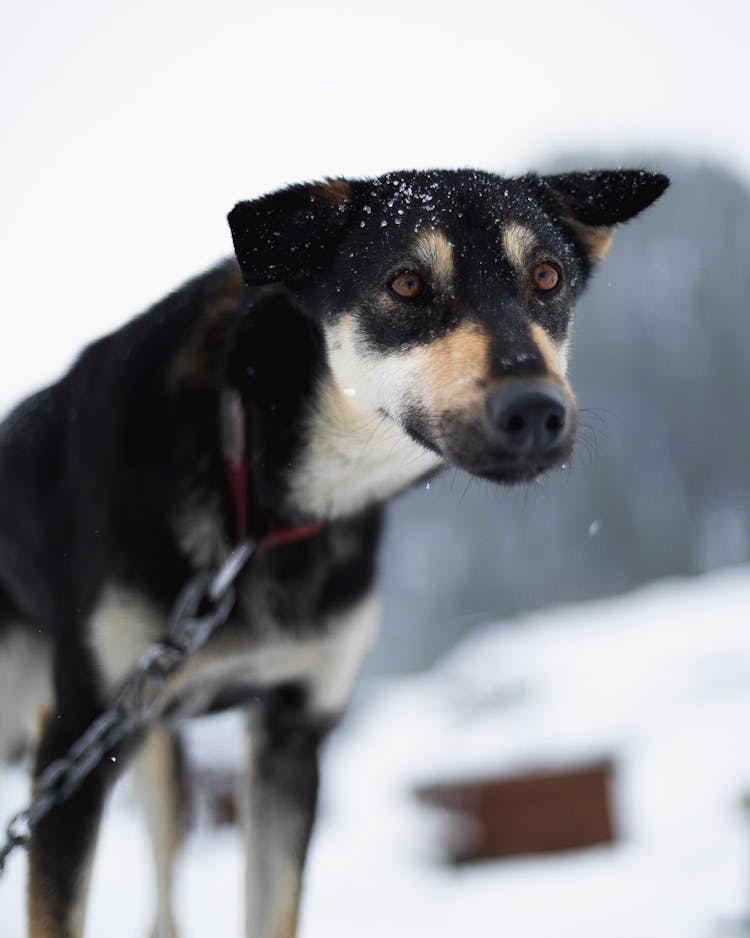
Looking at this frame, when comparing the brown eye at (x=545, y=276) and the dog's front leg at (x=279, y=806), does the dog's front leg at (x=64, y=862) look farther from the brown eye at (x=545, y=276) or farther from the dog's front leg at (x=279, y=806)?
the brown eye at (x=545, y=276)

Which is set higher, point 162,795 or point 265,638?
point 265,638

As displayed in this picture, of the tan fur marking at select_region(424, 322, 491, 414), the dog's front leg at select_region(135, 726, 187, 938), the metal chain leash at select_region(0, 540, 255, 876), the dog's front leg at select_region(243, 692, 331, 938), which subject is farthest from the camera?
the dog's front leg at select_region(135, 726, 187, 938)

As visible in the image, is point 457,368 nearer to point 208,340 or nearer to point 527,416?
point 527,416

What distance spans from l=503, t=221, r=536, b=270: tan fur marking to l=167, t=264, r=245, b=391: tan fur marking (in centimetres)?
78

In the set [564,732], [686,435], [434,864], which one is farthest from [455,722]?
[686,435]

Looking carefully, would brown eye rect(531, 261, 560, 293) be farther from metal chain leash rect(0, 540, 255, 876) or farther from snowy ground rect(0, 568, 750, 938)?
snowy ground rect(0, 568, 750, 938)

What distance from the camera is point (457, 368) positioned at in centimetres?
211

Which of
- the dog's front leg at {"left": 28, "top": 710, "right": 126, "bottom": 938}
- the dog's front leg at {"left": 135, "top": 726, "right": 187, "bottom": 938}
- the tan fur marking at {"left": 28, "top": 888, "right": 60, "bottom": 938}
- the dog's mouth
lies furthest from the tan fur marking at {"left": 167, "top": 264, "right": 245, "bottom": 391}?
the dog's front leg at {"left": 135, "top": 726, "right": 187, "bottom": 938}

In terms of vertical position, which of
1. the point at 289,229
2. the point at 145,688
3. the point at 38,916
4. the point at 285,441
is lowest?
the point at 38,916

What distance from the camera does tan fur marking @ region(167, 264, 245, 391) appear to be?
8.70ft

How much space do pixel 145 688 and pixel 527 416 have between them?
4.01 ft

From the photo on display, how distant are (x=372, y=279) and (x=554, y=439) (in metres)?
0.64

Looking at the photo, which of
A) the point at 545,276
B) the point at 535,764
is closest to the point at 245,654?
the point at 545,276

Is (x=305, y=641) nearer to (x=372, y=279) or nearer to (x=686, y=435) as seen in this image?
(x=372, y=279)
